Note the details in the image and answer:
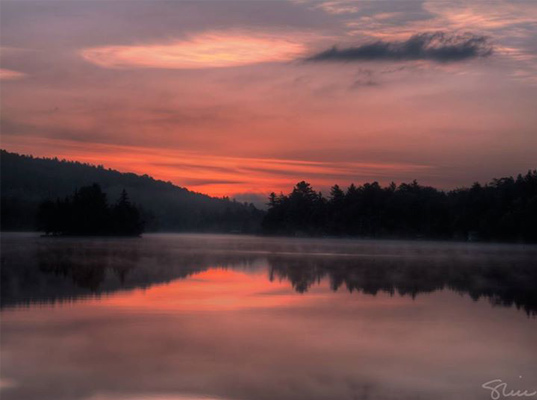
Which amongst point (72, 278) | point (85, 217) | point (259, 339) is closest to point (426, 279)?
point (72, 278)

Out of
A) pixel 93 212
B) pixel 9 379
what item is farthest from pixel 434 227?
pixel 9 379

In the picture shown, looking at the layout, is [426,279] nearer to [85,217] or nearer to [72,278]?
[72,278]

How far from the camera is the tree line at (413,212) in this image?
96375mm

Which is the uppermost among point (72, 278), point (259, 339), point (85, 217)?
point (85, 217)

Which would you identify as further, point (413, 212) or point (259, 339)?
point (413, 212)

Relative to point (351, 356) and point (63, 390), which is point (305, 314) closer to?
point (351, 356)

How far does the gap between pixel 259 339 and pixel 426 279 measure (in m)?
15.6

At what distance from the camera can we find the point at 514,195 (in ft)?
326

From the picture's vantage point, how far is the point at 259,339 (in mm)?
13930

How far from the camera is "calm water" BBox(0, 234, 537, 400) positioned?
10.5 meters

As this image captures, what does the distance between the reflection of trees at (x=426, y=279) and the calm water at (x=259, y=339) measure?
0.16 m

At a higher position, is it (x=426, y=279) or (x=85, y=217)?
(x=85, y=217)

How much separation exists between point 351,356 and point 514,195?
301ft

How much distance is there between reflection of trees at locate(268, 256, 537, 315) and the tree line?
58.5 metres
